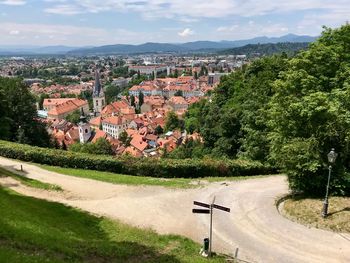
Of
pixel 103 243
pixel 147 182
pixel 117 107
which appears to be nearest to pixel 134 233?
pixel 103 243

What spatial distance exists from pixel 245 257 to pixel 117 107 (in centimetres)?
11461

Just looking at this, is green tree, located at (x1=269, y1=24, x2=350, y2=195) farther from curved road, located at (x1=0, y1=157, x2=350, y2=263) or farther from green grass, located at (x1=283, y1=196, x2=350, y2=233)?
curved road, located at (x1=0, y1=157, x2=350, y2=263)

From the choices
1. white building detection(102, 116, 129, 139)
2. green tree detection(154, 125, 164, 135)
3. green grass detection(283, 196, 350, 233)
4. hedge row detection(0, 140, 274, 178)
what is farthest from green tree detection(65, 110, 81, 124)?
green grass detection(283, 196, 350, 233)

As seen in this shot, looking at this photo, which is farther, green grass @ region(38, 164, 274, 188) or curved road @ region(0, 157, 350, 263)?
green grass @ region(38, 164, 274, 188)

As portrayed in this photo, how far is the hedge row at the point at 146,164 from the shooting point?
77.0 ft

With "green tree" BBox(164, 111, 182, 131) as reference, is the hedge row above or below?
above

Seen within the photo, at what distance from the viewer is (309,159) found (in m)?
16.4

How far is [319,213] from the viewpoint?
51.0ft

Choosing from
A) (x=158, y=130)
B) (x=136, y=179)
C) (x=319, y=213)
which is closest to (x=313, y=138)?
(x=319, y=213)

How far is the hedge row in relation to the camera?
924 inches

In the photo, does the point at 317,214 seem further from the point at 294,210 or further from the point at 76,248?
the point at 76,248

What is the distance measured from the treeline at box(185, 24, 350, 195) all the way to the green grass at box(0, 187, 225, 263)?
662 cm

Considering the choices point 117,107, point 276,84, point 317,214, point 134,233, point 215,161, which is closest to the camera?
point 134,233

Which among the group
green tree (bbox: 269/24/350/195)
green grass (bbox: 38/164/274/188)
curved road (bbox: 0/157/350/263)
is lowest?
green grass (bbox: 38/164/274/188)
